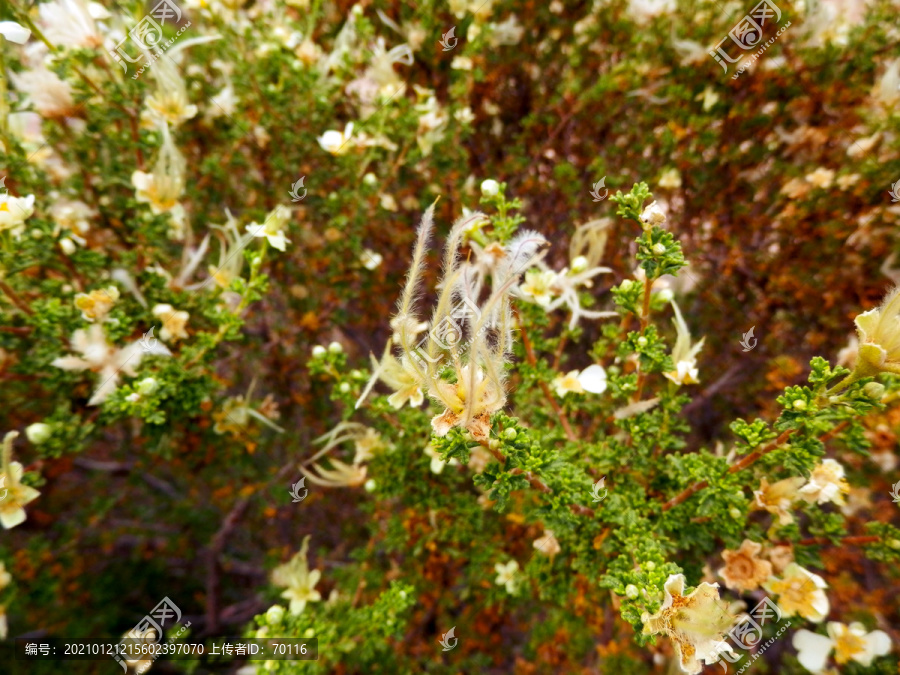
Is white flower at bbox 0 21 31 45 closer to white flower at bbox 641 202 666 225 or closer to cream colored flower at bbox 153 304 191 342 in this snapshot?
cream colored flower at bbox 153 304 191 342

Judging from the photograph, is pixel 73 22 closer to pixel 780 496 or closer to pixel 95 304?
pixel 95 304

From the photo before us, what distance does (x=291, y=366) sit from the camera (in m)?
2.75

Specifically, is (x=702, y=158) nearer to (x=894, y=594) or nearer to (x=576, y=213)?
(x=576, y=213)

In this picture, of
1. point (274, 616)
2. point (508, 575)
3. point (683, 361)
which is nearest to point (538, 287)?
point (683, 361)

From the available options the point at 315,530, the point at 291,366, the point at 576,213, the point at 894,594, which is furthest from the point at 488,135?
the point at 894,594

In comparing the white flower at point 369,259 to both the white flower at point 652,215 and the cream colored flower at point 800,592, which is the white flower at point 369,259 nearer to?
the white flower at point 652,215

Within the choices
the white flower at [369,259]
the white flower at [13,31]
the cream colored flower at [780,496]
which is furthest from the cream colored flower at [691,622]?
the white flower at [13,31]

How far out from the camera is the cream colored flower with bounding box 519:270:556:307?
1.55 metres

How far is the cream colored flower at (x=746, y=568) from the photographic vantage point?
1.40m

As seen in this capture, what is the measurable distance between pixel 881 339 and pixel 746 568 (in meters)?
0.75

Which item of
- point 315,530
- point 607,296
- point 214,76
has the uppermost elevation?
point 214,76

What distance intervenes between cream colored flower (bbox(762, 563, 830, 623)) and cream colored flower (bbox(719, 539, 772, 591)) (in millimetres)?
66

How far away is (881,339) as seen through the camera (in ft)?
3.26

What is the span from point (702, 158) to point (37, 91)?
2801mm
